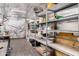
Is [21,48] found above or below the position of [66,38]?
below

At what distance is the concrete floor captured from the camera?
1.76 metres

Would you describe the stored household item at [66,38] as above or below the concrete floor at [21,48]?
above

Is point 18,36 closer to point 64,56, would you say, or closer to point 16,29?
point 16,29

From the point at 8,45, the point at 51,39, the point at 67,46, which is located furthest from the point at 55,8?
the point at 8,45

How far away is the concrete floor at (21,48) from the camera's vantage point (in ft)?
5.78

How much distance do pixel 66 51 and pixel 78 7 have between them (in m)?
0.69

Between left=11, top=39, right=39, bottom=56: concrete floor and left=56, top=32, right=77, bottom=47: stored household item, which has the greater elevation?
left=56, top=32, right=77, bottom=47: stored household item

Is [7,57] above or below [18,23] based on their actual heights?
below

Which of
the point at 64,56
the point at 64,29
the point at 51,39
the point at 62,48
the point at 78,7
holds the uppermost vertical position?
the point at 78,7

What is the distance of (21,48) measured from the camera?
5.86 feet

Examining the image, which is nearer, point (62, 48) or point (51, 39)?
point (62, 48)

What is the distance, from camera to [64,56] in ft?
5.91

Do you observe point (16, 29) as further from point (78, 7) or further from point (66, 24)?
point (78, 7)

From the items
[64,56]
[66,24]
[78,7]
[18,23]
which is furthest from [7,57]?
[78,7]
